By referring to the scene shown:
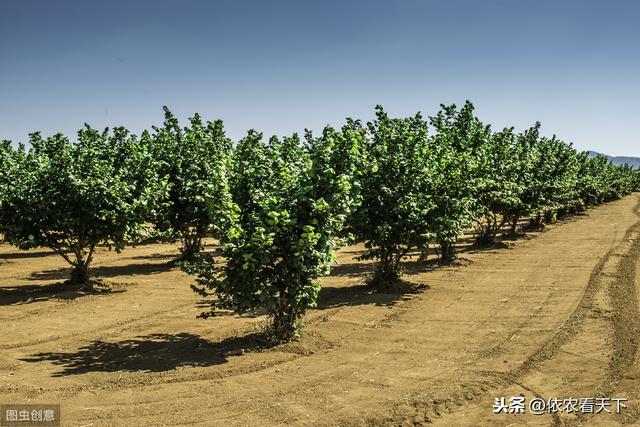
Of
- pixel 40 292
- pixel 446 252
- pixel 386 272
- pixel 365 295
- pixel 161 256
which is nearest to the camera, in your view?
pixel 365 295

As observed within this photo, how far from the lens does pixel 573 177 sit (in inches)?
1483

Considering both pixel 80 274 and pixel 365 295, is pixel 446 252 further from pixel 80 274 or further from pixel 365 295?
pixel 80 274

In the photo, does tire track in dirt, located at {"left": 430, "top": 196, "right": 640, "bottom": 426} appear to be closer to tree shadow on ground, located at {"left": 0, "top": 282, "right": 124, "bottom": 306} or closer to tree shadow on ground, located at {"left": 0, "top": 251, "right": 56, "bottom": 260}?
tree shadow on ground, located at {"left": 0, "top": 282, "right": 124, "bottom": 306}

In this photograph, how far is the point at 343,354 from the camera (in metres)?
9.88

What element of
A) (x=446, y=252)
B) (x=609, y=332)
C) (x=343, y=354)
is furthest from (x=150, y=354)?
(x=446, y=252)

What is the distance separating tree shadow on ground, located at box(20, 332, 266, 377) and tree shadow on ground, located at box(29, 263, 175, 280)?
28.9ft

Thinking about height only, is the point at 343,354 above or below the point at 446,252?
below

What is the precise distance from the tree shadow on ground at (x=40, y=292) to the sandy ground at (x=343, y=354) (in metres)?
0.10

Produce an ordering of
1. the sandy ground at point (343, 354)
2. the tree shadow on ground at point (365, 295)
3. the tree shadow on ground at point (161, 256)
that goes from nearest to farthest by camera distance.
→ the sandy ground at point (343, 354) < the tree shadow on ground at point (365, 295) < the tree shadow on ground at point (161, 256)

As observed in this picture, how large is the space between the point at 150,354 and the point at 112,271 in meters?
10.8

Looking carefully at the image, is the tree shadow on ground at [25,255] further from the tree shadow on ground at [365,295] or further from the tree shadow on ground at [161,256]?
the tree shadow on ground at [365,295]

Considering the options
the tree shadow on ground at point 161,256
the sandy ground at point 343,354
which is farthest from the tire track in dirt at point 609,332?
the tree shadow on ground at point 161,256

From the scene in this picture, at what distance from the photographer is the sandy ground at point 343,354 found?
7426 millimetres

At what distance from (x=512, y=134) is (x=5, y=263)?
81.8ft
